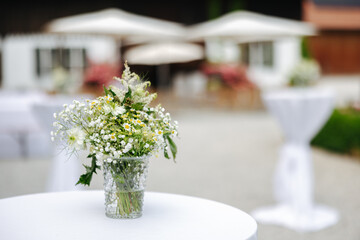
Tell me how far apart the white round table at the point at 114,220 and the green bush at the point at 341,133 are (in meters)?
6.49

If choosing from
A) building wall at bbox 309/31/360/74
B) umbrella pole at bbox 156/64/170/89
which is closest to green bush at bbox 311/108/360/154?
umbrella pole at bbox 156/64/170/89

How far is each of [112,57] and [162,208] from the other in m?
16.5

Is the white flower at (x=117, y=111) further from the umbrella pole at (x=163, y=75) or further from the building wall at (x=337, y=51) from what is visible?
the building wall at (x=337, y=51)

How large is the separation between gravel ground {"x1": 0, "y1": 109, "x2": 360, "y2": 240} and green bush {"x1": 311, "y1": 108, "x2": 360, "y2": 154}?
162mm

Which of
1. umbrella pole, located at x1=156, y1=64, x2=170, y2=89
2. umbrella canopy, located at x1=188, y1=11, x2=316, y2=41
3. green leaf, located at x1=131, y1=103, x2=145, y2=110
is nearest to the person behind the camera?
green leaf, located at x1=131, y1=103, x2=145, y2=110

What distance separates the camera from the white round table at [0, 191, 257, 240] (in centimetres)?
229

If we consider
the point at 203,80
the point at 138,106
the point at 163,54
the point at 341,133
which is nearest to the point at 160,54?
the point at 163,54

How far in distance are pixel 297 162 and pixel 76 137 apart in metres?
3.71

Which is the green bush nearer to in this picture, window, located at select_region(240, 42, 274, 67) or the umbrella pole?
the umbrella pole

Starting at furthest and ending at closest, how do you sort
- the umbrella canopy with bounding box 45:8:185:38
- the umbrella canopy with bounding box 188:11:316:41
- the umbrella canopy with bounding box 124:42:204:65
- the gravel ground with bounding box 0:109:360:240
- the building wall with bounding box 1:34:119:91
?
1. the building wall with bounding box 1:34:119:91
2. the umbrella canopy with bounding box 124:42:204:65
3. the umbrella canopy with bounding box 188:11:316:41
4. the umbrella canopy with bounding box 45:8:185:38
5. the gravel ground with bounding box 0:109:360:240

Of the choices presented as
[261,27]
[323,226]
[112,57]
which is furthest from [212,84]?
[323,226]

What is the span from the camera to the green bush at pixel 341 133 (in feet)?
28.8

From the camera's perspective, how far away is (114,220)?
2494mm

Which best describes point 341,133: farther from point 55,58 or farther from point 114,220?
point 55,58
